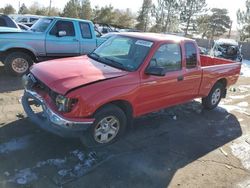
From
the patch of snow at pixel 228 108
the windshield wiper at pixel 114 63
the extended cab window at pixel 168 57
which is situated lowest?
the patch of snow at pixel 228 108

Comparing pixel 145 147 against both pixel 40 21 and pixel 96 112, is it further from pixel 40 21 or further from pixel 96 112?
pixel 40 21

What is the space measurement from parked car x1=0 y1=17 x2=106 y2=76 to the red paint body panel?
3.76m

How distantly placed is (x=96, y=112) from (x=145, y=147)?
3.97 feet

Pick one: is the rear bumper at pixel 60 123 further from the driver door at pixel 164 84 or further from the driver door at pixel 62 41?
the driver door at pixel 62 41

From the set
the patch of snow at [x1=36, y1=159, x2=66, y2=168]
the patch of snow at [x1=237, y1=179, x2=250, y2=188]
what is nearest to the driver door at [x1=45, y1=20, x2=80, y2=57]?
the patch of snow at [x1=36, y1=159, x2=66, y2=168]

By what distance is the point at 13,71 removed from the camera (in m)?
9.09

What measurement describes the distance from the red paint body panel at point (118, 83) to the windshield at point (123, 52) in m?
0.13

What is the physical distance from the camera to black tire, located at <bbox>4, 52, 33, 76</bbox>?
8922 mm

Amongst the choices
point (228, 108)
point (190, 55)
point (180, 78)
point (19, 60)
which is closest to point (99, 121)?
point (180, 78)

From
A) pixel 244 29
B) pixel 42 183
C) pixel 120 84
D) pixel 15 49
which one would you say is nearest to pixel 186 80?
pixel 120 84

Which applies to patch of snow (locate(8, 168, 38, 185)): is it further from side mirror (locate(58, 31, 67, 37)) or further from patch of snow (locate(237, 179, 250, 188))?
side mirror (locate(58, 31, 67, 37))

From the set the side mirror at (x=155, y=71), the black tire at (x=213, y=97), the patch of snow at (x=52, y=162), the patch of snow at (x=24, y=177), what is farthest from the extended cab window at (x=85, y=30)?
the patch of snow at (x=24, y=177)

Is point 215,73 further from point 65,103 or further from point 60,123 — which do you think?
point 60,123

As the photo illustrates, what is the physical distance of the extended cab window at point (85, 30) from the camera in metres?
10.2
